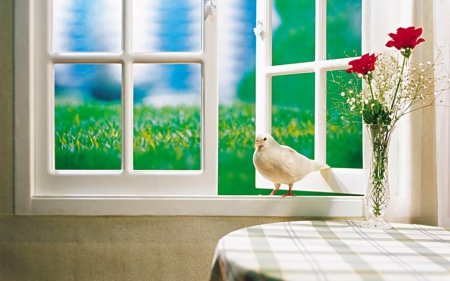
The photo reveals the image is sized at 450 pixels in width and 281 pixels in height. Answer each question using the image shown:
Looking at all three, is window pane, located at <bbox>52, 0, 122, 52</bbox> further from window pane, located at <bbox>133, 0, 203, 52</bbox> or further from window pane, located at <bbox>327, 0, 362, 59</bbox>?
window pane, located at <bbox>327, 0, 362, 59</bbox>

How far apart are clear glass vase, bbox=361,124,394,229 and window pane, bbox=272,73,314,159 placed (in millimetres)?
589

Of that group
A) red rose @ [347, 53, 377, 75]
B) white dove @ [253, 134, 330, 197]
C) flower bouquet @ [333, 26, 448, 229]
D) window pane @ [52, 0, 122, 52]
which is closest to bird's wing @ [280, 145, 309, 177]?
white dove @ [253, 134, 330, 197]

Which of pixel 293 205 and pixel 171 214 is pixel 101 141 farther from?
pixel 293 205

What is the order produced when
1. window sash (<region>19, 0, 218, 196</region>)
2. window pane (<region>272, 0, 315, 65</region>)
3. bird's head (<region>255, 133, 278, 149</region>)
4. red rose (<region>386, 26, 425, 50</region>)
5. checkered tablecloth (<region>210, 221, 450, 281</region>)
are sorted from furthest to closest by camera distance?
window pane (<region>272, 0, 315, 65</region>), window sash (<region>19, 0, 218, 196</region>), bird's head (<region>255, 133, 278, 149</region>), red rose (<region>386, 26, 425, 50</region>), checkered tablecloth (<region>210, 221, 450, 281</region>)

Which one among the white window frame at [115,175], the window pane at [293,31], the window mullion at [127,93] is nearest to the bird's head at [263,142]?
the white window frame at [115,175]

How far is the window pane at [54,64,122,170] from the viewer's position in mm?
2121

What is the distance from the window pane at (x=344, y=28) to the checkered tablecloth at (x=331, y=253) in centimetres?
78

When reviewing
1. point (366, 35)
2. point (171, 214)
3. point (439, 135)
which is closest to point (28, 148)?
point (171, 214)

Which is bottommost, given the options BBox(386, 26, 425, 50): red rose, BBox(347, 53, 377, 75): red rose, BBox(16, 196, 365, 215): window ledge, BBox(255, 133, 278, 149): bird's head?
BBox(16, 196, 365, 215): window ledge

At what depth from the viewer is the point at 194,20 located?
2137mm

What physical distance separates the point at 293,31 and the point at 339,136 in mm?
509

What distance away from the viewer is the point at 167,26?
214cm

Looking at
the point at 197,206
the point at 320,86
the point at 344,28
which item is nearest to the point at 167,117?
the point at 197,206

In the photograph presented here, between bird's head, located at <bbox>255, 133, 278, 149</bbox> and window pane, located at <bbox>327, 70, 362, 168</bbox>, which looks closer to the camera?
bird's head, located at <bbox>255, 133, 278, 149</bbox>
